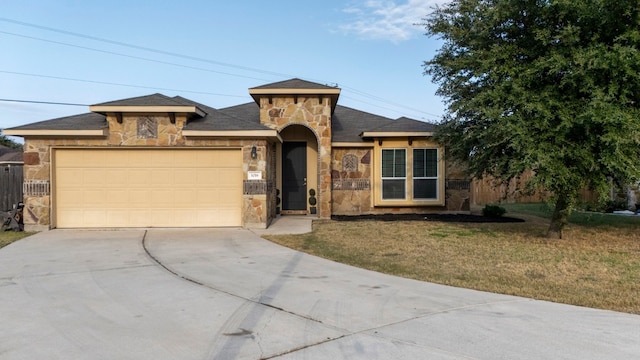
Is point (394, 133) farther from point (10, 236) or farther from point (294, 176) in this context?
point (10, 236)

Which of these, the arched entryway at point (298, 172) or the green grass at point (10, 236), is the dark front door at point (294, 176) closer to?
the arched entryway at point (298, 172)

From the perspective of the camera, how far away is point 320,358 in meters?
4.06

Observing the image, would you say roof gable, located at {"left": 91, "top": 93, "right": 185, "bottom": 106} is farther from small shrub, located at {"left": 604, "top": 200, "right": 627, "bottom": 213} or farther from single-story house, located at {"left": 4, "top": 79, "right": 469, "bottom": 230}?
small shrub, located at {"left": 604, "top": 200, "right": 627, "bottom": 213}

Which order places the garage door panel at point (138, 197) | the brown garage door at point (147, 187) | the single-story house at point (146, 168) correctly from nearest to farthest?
the single-story house at point (146, 168), the brown garage door at point (147, 187), the garage door panel at point (138, 197)

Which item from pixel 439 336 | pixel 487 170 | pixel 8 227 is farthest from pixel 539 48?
pixel 8 227

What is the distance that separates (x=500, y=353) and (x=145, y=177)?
10.9 meters

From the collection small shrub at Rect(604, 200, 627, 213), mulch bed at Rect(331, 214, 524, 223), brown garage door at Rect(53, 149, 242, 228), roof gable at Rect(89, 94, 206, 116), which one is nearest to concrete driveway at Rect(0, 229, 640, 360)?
brown garage door at Rect(53, 149, 242, 228)

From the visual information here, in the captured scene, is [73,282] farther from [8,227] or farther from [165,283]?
[8,227]

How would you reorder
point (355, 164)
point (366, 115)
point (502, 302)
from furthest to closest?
point (366, 115), point (355, 164), point (502, 302)

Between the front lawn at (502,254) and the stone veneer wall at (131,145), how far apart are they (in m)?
1.80

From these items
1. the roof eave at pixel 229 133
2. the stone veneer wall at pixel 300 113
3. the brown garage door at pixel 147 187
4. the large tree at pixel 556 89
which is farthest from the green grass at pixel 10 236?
the large tree at pixel 556 89

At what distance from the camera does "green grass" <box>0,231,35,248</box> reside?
34.6 ft

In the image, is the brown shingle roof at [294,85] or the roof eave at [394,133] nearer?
the brown shingle roof at [294,85]

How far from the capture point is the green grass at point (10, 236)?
10540mm
